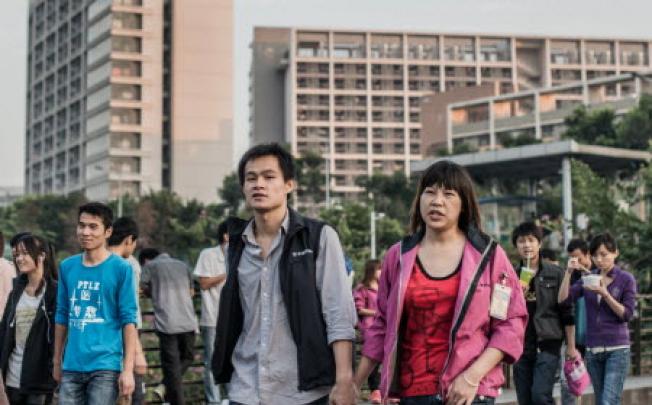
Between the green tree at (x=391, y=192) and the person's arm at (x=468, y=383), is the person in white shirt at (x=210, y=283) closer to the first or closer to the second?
the person's arm at (x=468, y=383)

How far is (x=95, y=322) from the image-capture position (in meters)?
5.47

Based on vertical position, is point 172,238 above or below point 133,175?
below

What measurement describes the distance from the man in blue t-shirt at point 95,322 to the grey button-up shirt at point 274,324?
1.47 m

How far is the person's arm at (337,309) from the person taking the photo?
399 cm

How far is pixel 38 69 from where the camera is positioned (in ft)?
387

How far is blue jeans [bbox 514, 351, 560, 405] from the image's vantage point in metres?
7.27

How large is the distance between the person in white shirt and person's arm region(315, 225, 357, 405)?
531 centimetres

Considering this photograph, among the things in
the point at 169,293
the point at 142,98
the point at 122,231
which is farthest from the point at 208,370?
the point at 142,98

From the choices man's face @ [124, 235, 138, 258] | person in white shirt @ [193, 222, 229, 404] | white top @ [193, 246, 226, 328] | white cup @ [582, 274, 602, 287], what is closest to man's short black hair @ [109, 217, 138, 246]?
man's face @ [124, 235, 138, 258]

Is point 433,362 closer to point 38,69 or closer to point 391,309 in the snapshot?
point 391,309

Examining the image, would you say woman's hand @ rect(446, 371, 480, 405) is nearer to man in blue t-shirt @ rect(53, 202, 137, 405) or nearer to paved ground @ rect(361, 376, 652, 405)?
man in blue t-shirt @ rect(53, 202, 137, 405)

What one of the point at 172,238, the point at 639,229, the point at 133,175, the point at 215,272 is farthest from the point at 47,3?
the point at 215,272

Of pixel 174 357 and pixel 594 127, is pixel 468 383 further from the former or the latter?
pixel 594 127

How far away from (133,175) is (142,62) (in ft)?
37.5
